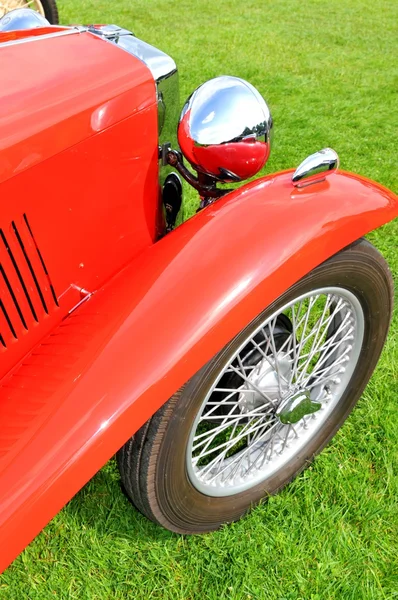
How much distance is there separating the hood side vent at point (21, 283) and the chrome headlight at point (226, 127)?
0.50 meters

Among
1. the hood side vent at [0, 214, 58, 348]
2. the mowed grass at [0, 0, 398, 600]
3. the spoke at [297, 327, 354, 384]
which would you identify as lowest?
the mowed grass at [0, 0, 398, 600]

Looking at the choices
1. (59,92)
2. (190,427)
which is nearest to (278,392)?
(190,427)

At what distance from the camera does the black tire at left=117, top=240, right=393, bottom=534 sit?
1270mm

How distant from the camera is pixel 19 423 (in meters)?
1.12

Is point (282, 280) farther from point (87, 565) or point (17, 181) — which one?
point (87, 565)

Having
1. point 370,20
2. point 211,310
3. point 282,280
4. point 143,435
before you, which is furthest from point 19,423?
point 370,20

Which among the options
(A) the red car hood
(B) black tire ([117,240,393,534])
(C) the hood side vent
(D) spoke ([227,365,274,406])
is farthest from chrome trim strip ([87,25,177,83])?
(D) spoke ([227,365,274,406])

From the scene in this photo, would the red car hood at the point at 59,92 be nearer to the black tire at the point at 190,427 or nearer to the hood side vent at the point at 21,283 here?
the hood side vent at the point at 21,283

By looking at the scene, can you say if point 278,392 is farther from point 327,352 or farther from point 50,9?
point 50,9

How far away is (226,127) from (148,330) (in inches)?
23.5

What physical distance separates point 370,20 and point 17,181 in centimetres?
697

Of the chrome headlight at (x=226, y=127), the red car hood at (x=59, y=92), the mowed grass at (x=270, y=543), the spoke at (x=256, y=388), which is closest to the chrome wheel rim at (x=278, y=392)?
the spoke at (x=256, y=388)

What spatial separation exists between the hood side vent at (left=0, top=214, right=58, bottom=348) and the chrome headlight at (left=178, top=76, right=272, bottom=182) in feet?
1.63

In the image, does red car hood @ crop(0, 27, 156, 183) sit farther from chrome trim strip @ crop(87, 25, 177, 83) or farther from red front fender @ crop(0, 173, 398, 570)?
red front fender @ crop(0, 173, 398, 570)
